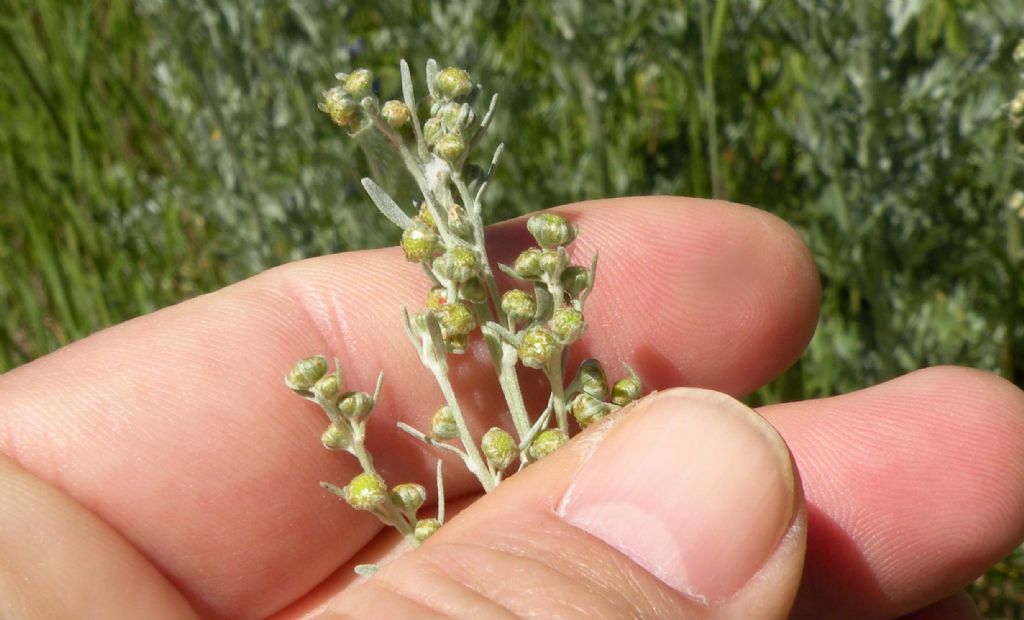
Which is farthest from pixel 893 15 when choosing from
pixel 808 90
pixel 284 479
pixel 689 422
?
pixel 284 479

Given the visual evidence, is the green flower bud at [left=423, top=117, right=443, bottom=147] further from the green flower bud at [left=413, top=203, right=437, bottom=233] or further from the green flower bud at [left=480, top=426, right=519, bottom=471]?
the green flower bud at [left=480, top=426, right=519, bottom=471]

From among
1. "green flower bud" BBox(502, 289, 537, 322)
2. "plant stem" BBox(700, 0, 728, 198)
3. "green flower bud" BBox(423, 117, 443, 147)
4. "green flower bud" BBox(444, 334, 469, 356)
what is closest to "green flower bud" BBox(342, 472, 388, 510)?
"green flower bud" BBox(444, 334, 469, 356)

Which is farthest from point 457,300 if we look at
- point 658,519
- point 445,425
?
point 658,519

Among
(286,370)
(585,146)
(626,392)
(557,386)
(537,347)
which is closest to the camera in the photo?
(537,347)

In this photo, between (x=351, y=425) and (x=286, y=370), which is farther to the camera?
(x=286, y=370)

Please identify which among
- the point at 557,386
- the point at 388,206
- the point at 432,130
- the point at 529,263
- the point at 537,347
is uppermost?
the point at 432,130

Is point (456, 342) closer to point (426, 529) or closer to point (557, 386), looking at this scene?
point (557, 386)
